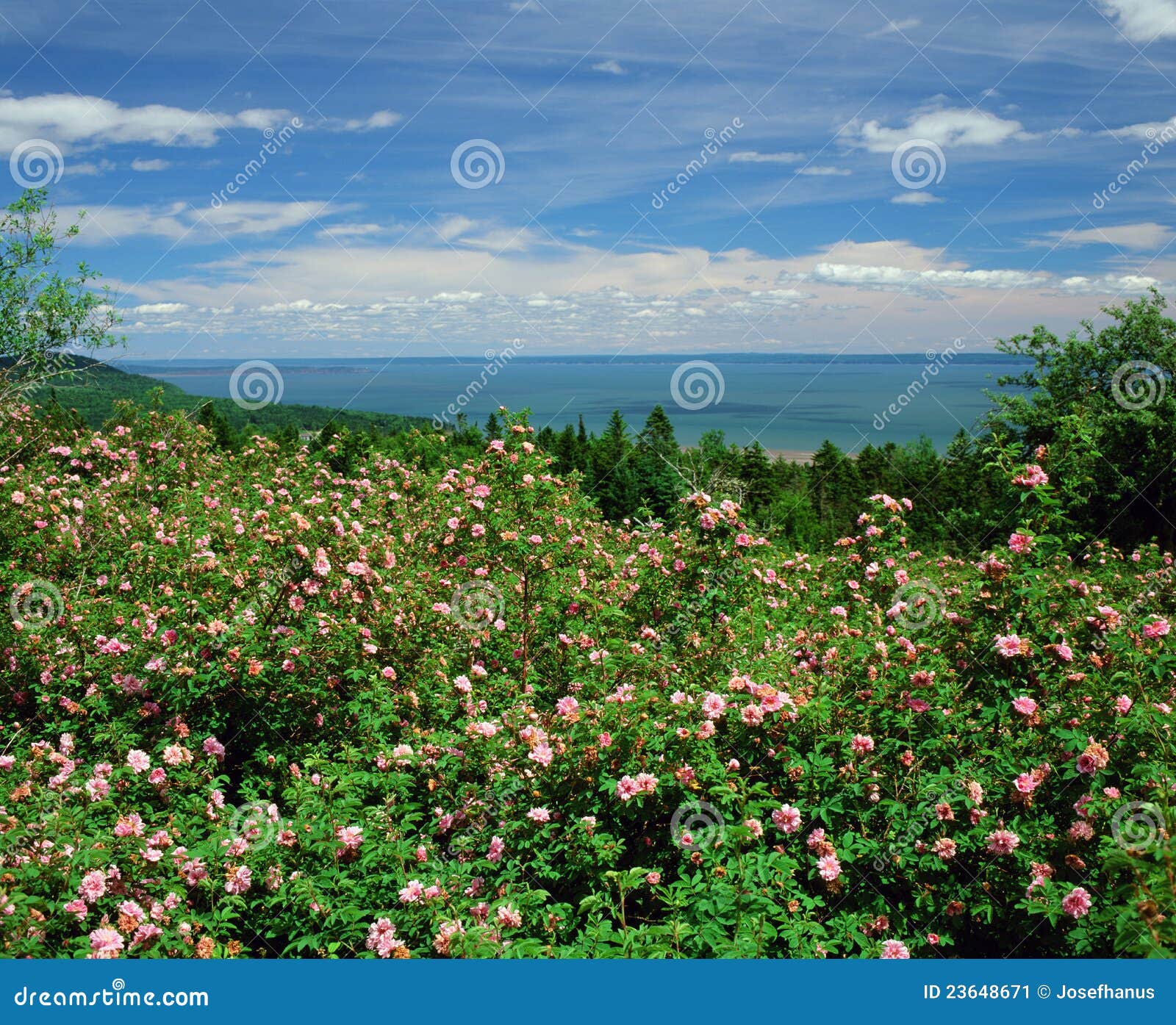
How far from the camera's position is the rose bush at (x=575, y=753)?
2627 millimetres

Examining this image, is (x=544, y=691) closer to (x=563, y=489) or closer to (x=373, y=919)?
(x=373, y=919)

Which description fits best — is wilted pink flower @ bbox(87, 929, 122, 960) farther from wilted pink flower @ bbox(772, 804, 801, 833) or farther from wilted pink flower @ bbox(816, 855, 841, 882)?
wilted pink flower @ bbox(816, 855, 841, 882)

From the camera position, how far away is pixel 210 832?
3363mm

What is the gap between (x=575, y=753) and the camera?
3053mm

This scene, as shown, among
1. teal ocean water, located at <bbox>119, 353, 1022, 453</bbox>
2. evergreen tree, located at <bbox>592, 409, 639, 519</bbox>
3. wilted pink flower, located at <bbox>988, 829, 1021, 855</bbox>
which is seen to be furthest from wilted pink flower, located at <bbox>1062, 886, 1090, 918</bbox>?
teal ocean water, located at <bbox>119, 353, 1022, 453</bbox>

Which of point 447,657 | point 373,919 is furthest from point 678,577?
point 373,919

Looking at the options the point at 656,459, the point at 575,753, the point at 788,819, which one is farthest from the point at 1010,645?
the point at 656,459

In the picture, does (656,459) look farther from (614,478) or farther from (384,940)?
(384,940)

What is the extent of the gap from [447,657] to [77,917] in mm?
2310

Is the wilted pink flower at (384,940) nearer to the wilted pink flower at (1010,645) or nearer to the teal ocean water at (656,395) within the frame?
the wilted pink flower at (1010,645)

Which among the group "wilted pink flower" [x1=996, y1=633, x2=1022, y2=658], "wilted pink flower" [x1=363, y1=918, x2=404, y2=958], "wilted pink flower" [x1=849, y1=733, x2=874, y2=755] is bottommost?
"wilted pink flower" [x1=363, y1=918, x2=404, y2=958]

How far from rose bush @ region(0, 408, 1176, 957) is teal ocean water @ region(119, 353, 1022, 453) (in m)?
29.0

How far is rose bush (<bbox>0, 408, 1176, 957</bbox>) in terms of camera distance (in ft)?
8.62

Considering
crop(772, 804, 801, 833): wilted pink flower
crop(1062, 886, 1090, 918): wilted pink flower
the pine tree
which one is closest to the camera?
crop(1062, 886, 1090, 918): wilted pink flower
